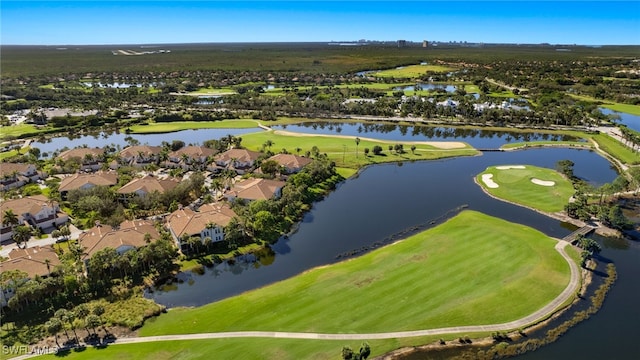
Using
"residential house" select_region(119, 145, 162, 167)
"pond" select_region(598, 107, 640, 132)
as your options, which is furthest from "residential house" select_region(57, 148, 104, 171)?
"pond" select_region(598, 107, 640, 132)

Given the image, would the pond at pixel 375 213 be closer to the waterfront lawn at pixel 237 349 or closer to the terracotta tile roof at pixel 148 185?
the waterfront lawn at pixel 237 349

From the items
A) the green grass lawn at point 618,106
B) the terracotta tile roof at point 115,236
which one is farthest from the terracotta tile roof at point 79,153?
the green grass lawn at point 618,106

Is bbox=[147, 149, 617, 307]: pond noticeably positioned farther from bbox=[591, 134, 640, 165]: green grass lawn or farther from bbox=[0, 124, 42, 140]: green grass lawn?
bbox=[0, 124, 42, 140]: green grass lawn

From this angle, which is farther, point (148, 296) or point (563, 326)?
point (148, 296)

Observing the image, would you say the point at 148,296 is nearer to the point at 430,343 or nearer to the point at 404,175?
the point at 430,343

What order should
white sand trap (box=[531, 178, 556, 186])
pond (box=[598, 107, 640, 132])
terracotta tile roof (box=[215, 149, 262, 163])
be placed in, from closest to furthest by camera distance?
white sand trap (box=[531, 178, 556, 186]), terracotta tile roof (box=[215, 149, 262, 163]), pond (box=[598, 107, 640, 132])

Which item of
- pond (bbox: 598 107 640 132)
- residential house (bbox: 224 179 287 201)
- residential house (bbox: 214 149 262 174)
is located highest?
pond (bbox: 598 107 640 132)

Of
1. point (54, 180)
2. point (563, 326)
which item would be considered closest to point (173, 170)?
point (54, 180)
